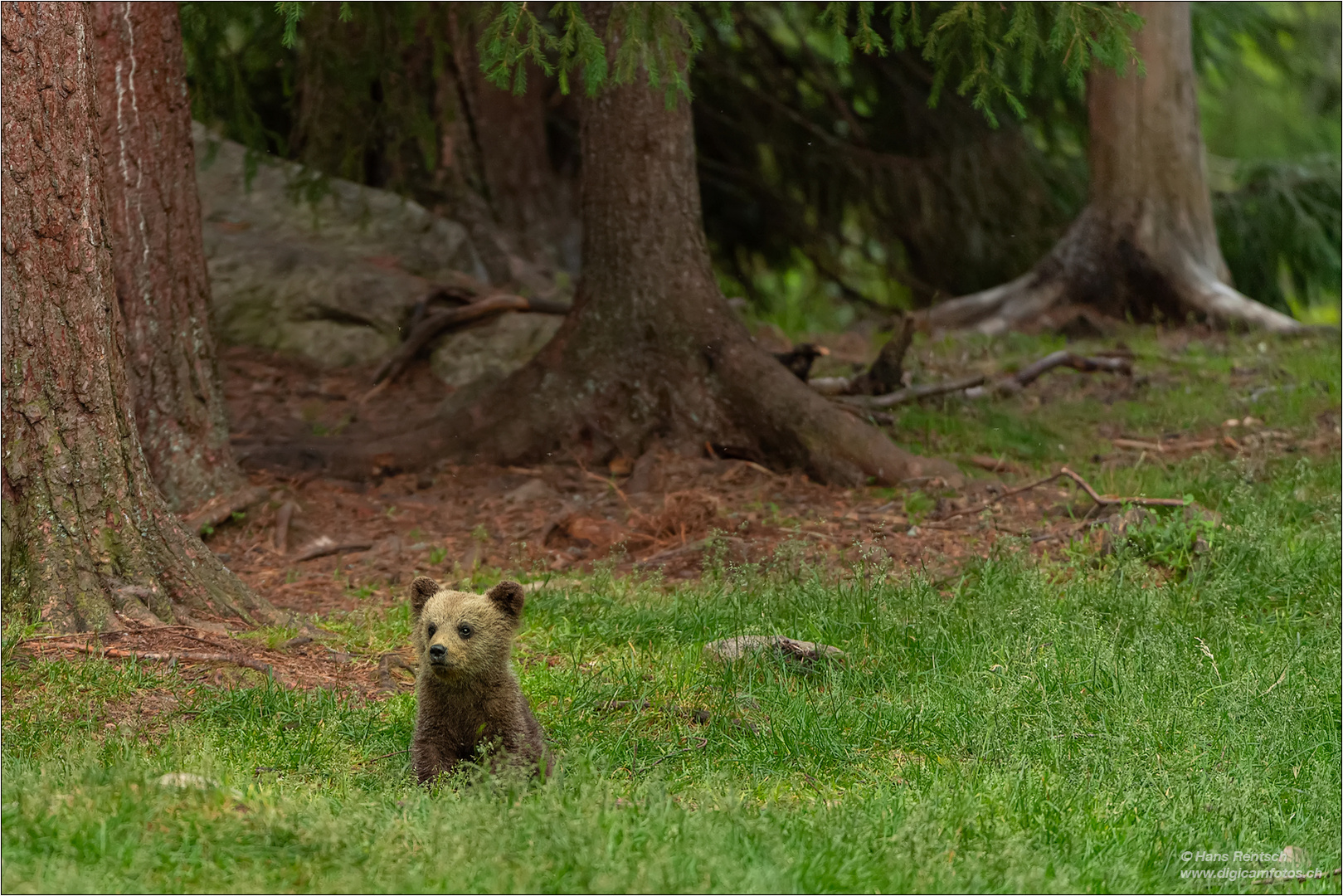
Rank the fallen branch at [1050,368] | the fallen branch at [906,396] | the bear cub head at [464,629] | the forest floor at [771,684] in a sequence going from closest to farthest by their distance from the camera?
the forest floor at [771,684], the bear cub head at [464,629], the fallen branch at [906,396], the fallen branch at [1050,368]

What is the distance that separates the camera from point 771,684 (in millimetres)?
4910

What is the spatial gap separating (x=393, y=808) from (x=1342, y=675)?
3696 mm

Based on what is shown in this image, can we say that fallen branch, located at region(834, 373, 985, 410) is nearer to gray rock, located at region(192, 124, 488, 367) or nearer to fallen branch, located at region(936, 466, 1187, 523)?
fallen branch, located at region(936, 466, 1187, 523)

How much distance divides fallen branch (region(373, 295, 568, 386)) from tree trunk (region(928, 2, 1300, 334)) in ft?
13.3

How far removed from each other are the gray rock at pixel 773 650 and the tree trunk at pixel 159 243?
3.45m

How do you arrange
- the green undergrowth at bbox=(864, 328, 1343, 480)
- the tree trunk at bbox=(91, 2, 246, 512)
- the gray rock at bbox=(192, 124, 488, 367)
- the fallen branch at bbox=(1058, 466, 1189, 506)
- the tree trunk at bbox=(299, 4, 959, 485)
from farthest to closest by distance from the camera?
1. the gray rock at bbox=(192, 124, 488, 367)
2. the green undergrowth at bbox=(864, 328, 1343, 480)
3. the tree trunk at bbox=(299, 4, 959, 485)
4. the tree trunk at bbox=(91, 2, 246, 512)
5. the fallen branch at bbox=(1058, 466, 1189, 506)

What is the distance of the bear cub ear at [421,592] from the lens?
4.35 metres

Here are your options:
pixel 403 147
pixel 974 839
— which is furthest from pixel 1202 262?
pixel 974 839

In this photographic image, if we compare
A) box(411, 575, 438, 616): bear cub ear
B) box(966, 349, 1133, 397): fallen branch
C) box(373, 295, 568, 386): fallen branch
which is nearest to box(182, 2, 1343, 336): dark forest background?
box(373, 295, 568, 386): fallen branch

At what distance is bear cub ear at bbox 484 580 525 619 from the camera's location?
4.25m

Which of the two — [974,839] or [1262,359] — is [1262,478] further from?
[974,839]

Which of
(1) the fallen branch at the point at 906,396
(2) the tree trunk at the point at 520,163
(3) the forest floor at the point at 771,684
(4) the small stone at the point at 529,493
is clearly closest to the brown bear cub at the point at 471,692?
(3) the forest floor at the point at 771,684

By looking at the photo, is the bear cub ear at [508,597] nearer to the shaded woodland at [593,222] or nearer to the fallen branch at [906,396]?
the shaded woodland at [593,222]

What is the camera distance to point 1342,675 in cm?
512
